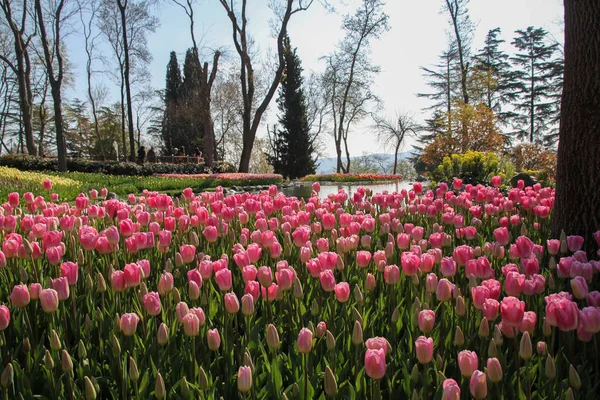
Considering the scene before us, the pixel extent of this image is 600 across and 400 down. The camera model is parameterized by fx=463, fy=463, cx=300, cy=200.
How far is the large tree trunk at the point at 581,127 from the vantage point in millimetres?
2945

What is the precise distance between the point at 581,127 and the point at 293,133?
33136mm

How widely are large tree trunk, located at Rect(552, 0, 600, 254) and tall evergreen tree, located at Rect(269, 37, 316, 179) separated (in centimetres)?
3241

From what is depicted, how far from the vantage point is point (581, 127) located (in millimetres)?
3027

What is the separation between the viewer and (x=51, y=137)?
46.2m

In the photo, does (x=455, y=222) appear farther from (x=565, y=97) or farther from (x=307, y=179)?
(x=307, y=179)

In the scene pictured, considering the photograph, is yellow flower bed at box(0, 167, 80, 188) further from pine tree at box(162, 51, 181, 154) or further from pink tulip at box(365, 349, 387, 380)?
pine tree at box(162, 51, 181, 154)

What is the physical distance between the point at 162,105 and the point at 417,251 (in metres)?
47.8

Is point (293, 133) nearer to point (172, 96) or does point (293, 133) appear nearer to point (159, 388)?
point (172, 96)

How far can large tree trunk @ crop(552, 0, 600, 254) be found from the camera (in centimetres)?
295

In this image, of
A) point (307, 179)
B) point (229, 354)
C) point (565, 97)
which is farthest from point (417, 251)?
point (307, 179)

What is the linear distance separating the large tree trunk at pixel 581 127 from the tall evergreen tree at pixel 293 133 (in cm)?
3241

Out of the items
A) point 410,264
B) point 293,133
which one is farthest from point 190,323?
point 293,133

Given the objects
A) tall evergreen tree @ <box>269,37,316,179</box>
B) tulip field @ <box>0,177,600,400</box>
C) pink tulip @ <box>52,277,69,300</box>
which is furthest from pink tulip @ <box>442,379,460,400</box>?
tall evergreen tree @ <box>269,37,316,179</box>

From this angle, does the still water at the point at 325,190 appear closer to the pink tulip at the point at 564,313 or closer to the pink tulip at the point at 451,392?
the pink tulip at the point at 564,313
